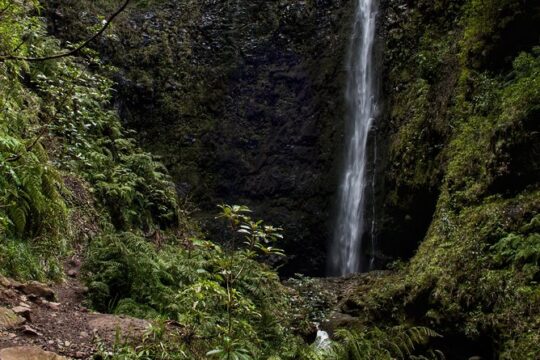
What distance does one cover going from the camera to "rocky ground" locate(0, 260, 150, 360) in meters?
3.25

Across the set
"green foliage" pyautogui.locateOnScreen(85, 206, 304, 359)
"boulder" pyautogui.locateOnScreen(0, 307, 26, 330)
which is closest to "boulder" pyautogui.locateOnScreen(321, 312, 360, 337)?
"green foliage" pyautogui.locateOnScreen(85, 206, 304, 359)

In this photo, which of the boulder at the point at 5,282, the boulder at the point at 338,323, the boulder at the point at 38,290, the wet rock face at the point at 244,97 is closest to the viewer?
the boulder at the point at 5,282

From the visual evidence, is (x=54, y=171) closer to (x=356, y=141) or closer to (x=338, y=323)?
(x=338, y=323)

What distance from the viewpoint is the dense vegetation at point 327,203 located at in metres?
4.55

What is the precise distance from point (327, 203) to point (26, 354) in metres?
11.6

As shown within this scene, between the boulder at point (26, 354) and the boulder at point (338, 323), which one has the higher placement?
the boulder at point (338, 323)

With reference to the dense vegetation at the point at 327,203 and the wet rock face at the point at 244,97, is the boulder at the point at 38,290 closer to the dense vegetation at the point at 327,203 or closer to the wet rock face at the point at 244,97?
the dense vegetation at the point at 327,203

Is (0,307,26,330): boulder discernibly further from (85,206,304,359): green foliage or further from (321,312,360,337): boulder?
(321,312,360,337): boulder

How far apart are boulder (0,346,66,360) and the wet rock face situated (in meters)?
11.0

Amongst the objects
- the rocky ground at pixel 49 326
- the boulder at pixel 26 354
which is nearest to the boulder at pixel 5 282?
the rocky ground at pixel 49 326

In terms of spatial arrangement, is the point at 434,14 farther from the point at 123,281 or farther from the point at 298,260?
the point at 123,281

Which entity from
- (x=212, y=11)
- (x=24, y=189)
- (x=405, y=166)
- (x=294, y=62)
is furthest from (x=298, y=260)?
(x=24, y=189)

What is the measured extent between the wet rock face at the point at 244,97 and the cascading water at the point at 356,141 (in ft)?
1.26

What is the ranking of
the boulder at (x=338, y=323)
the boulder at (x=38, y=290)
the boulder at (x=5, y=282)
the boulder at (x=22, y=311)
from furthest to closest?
1. the boulder at (x=338, y=323)
2. the boulder at (x=38, y=290)
3. the boulder at (x=5, y=282)
4. the boulder at (x=22, y=311)
